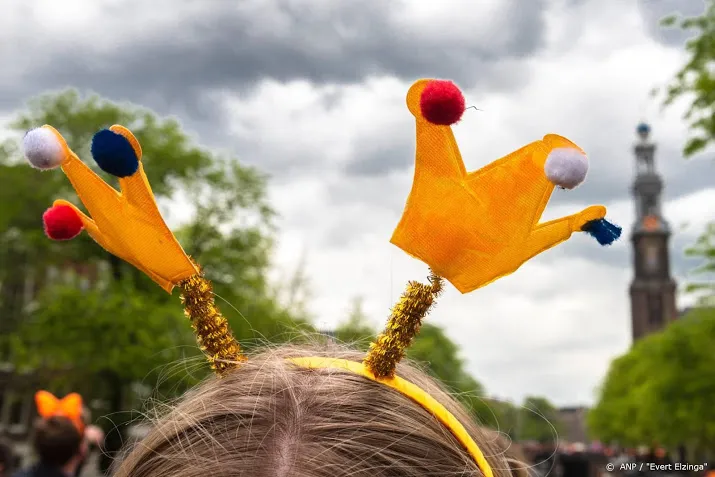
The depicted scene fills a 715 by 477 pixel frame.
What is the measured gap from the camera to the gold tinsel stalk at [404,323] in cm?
133

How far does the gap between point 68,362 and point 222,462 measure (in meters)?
20.7

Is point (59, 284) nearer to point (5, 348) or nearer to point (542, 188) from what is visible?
point (5, 348)

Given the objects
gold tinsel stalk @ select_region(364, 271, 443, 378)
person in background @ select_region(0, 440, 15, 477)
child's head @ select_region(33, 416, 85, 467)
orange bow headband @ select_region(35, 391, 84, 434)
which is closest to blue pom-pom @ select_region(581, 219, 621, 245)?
gold tinsel stalk @ select_region(364, 271, 443, 378)

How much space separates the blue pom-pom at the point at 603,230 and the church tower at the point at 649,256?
109 metres

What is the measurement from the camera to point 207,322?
143cm

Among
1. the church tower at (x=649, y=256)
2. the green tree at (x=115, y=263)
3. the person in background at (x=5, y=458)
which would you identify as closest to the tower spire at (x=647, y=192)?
the church tower at (x=649, y=256)

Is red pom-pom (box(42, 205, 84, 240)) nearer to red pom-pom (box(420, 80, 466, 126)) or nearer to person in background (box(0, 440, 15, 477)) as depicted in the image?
red pom-pom (box(420, 80, 466, 126))

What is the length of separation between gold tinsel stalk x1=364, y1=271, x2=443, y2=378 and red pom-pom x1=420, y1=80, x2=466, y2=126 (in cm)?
26

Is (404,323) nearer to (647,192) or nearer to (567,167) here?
(567,167)

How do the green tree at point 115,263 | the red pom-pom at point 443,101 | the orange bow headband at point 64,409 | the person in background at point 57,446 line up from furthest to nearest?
the green tree at point 115,263
the orange bow headband at point 64,409
the person in background at point 57,446
the red pom-pom at point 443,101

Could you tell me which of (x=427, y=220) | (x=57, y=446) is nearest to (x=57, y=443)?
(x=57, y=446)

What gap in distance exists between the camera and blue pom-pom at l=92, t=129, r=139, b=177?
1.25 metres

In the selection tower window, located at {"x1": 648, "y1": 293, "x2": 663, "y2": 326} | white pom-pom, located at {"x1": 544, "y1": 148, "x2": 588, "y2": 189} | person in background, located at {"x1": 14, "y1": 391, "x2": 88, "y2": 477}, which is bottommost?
white pom-pom, located at {"x1": 544, "y1": 148, "x2": 588, "y2": 189}

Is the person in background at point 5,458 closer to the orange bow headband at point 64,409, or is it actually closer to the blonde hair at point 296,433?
the orange bow headband at point 64,409
